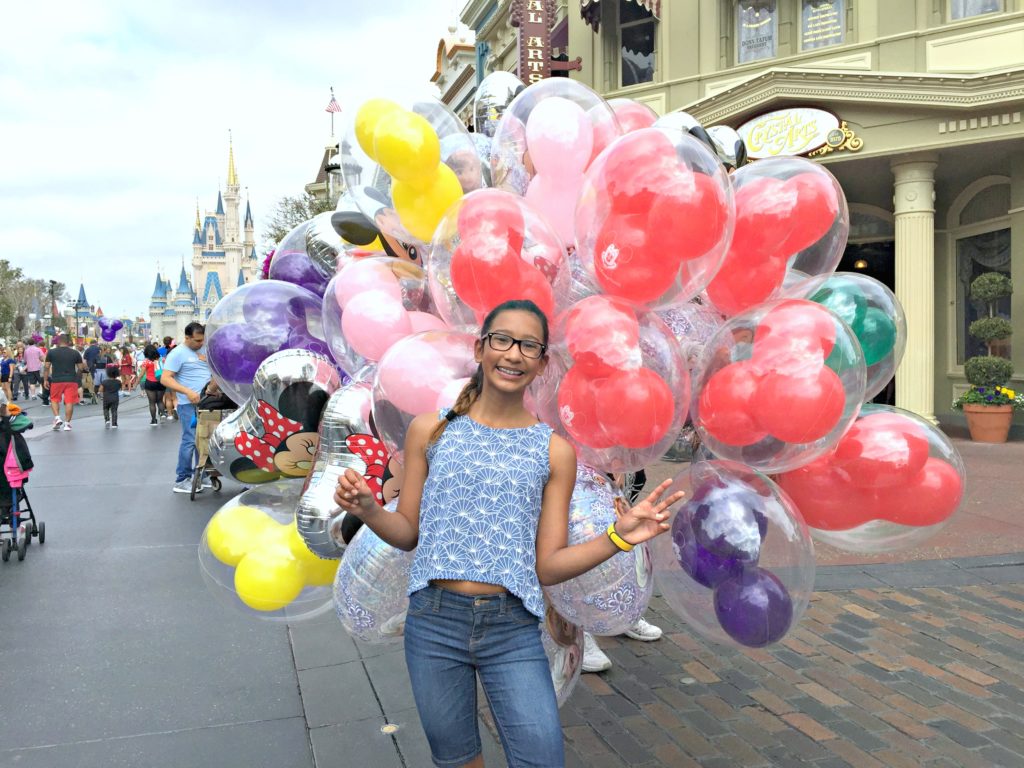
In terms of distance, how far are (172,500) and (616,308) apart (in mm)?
7461

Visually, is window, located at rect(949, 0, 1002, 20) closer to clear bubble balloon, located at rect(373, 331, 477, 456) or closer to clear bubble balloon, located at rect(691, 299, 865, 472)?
clear bubble balloon, located at rect(691, 299, 865, 472)

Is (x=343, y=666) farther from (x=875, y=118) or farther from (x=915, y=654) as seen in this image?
(x=875, y=118)

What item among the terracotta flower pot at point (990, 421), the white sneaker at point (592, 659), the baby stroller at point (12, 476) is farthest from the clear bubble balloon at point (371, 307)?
the terracotta flower pot at point (990, 421)

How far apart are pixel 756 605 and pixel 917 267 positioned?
11.6 metres

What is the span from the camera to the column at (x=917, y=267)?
1219 centimetres

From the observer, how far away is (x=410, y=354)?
7.58 ft

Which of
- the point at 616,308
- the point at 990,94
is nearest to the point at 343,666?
the point at 616,308

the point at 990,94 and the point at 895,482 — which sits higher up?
the point at 990,94

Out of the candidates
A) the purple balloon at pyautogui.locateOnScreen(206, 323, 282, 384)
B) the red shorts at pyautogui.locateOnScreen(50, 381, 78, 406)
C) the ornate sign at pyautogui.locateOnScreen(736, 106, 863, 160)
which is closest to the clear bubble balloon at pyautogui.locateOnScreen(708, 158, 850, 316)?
the purple balloon at pyautogui.locateOnScreen(206, 323, 282, 384)

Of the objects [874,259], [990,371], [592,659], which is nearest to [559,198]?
[592,659]

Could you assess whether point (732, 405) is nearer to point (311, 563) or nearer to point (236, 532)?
point (311, 563)

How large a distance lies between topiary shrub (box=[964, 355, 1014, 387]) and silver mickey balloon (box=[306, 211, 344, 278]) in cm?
Answer: 1113

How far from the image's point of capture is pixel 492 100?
3375 mm

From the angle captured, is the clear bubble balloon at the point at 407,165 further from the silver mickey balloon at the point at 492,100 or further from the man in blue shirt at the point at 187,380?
the man in blue shirt at the point at 187,380
